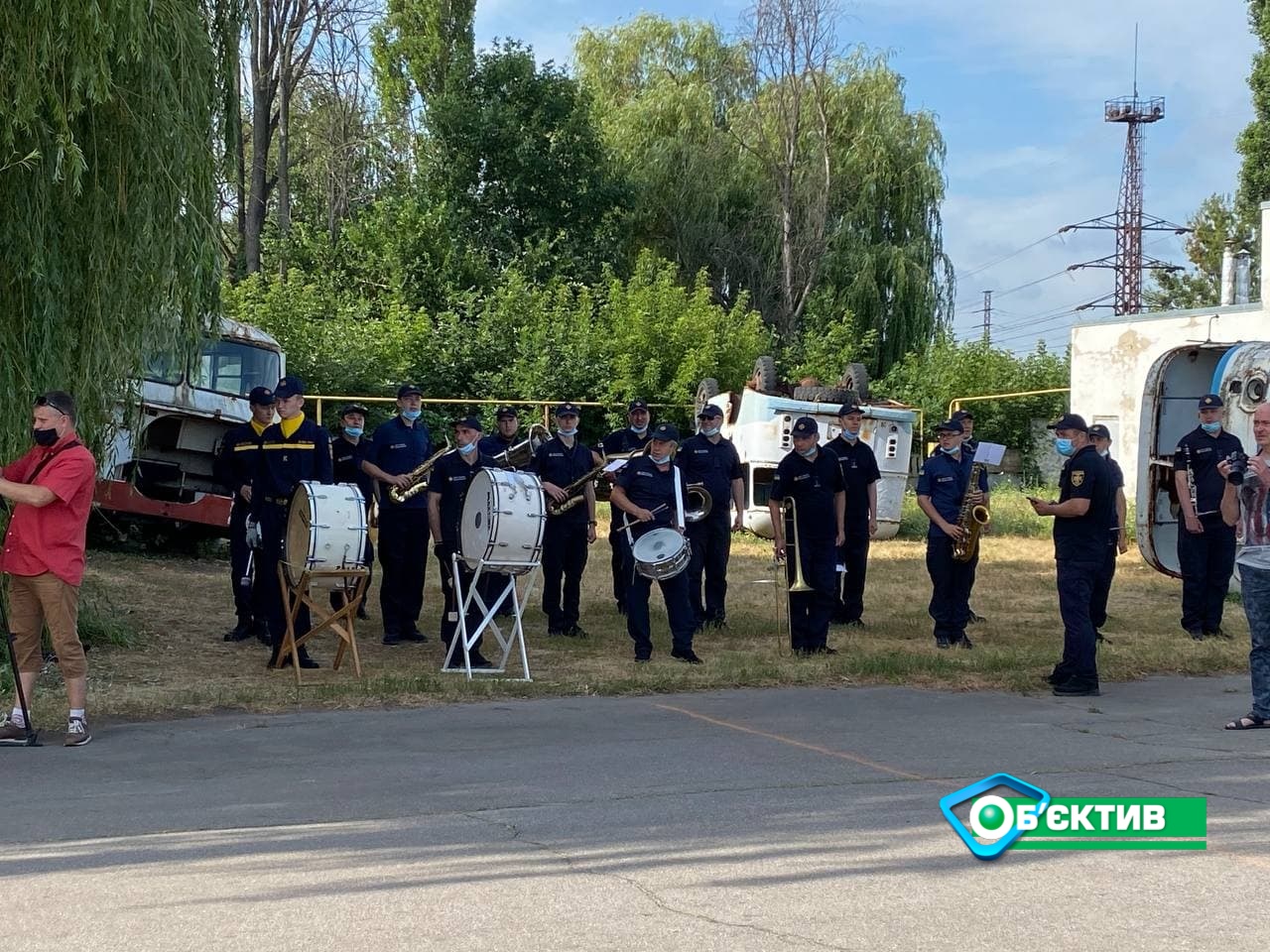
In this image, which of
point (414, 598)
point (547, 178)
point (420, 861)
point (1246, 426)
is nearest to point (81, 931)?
point (420, 861)

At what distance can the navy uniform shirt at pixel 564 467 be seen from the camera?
42.3 ft

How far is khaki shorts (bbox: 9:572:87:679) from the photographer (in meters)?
8.05

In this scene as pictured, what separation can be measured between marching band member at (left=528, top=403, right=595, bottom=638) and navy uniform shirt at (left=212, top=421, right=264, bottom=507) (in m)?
2.54

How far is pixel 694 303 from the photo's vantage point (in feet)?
107

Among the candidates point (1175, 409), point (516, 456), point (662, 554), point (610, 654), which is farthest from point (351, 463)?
point (1175, 409)

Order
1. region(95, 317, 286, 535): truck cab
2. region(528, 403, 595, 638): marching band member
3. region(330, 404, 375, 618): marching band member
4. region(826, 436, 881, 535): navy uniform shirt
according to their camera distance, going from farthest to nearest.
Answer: region(95, 317, 286, 535): truck cab → region(826, 436, 881, 535): navy uniform shirt → region(330, 404, 375, 618): marching band member → region(528, 403, 595, 638): marching band member

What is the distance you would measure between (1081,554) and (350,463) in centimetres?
633

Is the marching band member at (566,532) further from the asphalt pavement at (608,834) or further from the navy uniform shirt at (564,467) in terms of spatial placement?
the asphalt pavement at (608,834)

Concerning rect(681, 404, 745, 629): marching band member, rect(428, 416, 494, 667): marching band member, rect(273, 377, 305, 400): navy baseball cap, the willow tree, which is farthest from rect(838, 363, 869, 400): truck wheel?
the willow tree

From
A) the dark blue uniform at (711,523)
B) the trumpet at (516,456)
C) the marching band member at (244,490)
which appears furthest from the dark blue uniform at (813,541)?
the marching band member at (244,490)

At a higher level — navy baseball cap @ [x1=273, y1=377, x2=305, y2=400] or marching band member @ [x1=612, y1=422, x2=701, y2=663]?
navy baseball cap @ [x1=273, y1=377, x2=305, y2=400]

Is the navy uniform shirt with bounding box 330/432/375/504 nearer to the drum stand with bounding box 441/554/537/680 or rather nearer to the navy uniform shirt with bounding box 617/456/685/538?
the drum stand with bounding box 441/554/537/680

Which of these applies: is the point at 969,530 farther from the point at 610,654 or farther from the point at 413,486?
the point at 413,486

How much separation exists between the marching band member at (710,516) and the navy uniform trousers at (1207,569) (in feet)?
13.0
